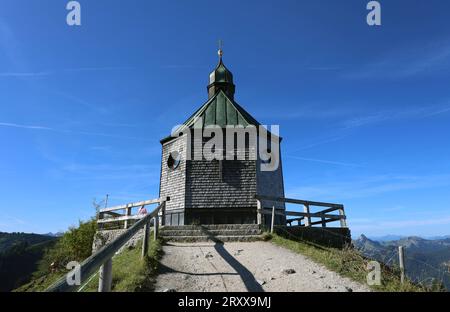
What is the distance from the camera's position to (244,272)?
6.97 metres

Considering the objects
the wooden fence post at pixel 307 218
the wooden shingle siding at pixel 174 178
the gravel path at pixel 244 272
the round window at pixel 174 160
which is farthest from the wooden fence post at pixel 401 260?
the round window at pixel 174 160

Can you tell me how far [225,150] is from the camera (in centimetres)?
1698

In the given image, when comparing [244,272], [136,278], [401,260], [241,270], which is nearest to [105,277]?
[136,278]

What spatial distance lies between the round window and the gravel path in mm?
8080

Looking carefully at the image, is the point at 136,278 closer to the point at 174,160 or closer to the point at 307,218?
the point at 307,218

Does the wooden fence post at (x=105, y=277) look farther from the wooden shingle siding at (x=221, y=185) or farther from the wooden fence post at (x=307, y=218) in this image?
the wooden shingle siding at (x=221, y=185)

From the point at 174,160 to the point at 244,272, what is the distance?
11804 mm

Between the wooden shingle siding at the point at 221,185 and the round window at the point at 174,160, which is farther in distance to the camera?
the round window at the point at 174,160

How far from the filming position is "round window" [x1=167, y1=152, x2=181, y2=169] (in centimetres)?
1755

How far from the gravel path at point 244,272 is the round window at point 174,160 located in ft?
26.5

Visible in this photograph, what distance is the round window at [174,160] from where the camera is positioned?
17547 mm

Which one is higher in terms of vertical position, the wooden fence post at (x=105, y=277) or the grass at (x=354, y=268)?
the wooden fence post at (x=105, y=277)
